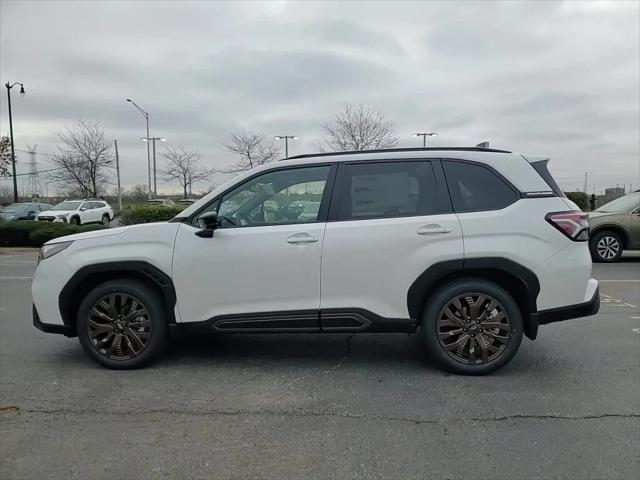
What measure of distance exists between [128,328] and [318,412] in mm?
1868

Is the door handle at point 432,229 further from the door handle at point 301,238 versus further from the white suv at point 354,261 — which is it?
the door handle at point 301,238

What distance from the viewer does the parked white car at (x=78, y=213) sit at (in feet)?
78.9

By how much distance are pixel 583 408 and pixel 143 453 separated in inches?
117

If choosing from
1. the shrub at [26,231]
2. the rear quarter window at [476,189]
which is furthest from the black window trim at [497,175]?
the shrub at [26,231]

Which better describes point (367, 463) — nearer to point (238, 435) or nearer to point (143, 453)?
point (238, 435)

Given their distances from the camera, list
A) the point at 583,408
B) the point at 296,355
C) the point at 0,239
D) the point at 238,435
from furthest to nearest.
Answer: the point at 0,239, the point at 296,355, the point at 583,408, the point at 238,435

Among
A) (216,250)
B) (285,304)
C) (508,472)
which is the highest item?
(216,250)

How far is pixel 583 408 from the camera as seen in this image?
11.3 ft

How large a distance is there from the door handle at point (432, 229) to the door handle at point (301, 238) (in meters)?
0.86

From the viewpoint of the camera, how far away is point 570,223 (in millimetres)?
3916

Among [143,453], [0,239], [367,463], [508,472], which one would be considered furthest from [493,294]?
[0,239]

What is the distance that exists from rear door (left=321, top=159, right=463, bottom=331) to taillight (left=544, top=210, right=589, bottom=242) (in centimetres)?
78

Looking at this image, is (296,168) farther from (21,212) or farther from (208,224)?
(21,212)

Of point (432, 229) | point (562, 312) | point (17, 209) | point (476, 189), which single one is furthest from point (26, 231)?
point (562, 312)
